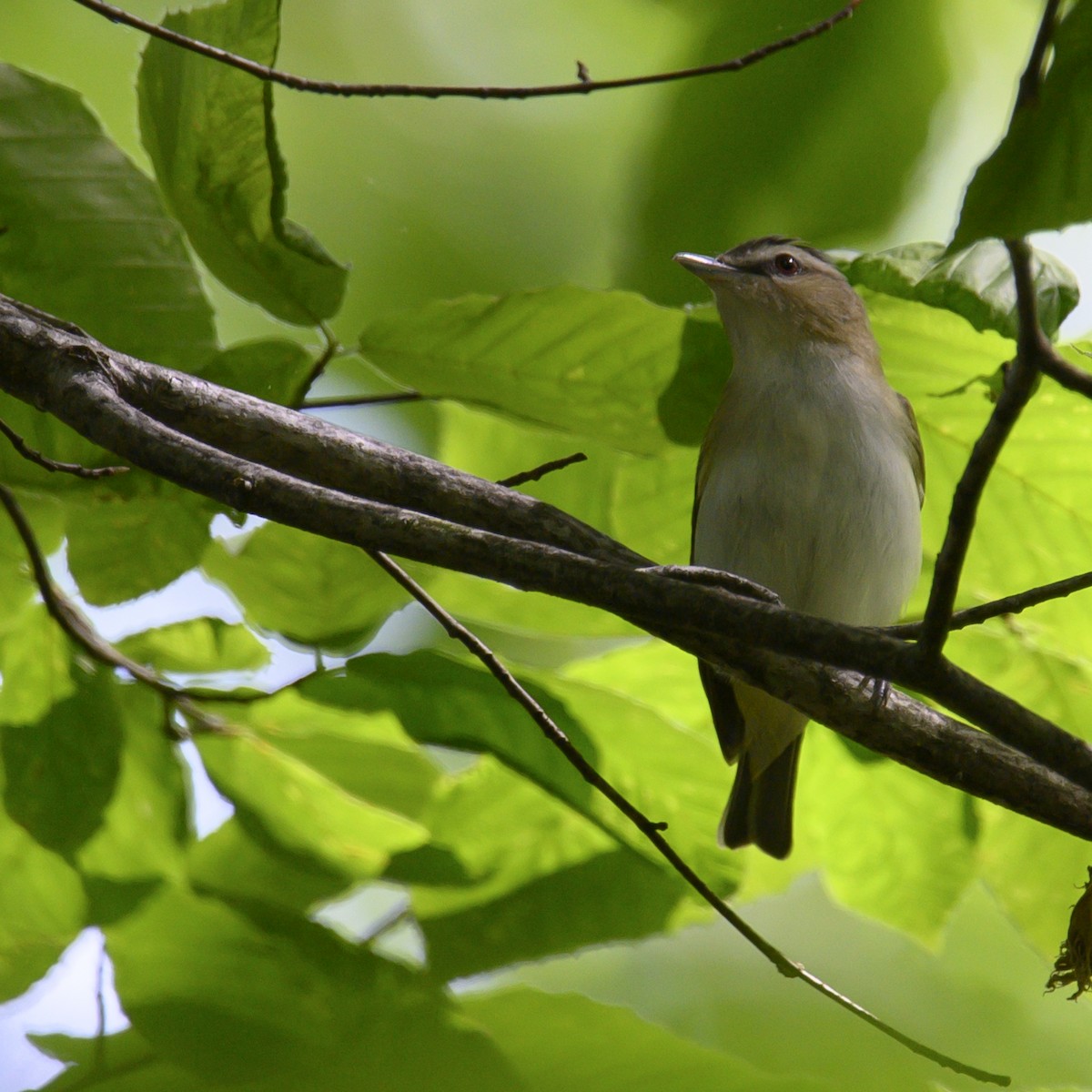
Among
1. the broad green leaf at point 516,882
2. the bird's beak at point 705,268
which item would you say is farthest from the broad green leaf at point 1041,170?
the bird's beak at point 705,268

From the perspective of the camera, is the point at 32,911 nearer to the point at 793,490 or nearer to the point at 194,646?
the point at 194,646

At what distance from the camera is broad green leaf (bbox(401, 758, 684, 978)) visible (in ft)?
8.38

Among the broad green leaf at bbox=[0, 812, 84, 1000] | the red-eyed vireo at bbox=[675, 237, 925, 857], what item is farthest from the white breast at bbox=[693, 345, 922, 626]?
the broad green leaf at bbox=[0, 812, 84, 1000]

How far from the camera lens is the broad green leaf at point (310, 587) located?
96.3 inches

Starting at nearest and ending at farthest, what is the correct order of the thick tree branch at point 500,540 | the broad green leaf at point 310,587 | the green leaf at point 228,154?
the thick tree branch at point 500,540 → the green leaf at point 228,154 → the broad green leaf at point 310,587

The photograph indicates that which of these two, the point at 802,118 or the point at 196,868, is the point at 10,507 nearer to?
the point at 196,868

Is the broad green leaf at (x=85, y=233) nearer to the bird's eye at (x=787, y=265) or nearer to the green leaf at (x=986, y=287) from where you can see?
the green leaf at (x=986, y=287)

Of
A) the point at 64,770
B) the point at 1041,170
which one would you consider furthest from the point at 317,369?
the point at 1041,170

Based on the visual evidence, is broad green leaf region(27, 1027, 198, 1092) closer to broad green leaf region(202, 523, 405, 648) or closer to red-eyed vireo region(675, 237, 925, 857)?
broad green leaf region(202, 523, 405, 648)

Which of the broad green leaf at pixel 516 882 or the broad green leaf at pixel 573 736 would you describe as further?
the broad green leaf at pixel 516 882

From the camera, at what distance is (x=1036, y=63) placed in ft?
3.20

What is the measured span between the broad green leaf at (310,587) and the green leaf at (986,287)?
3.80ft

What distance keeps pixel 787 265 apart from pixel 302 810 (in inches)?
86.6

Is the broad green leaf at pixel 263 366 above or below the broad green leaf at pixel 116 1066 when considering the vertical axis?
above
